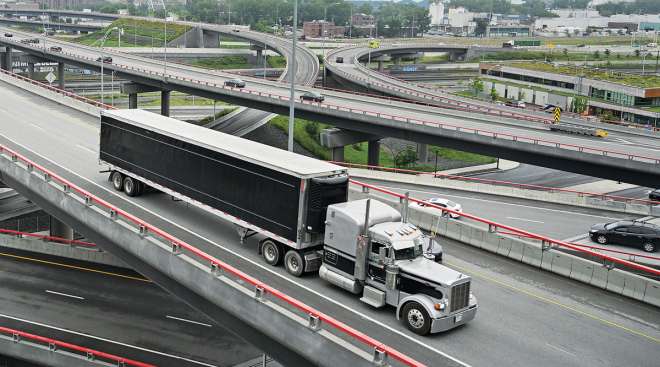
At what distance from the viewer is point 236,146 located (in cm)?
2452

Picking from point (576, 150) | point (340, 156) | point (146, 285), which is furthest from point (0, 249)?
point (576, 150)

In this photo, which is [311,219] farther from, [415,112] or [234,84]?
[234,84]

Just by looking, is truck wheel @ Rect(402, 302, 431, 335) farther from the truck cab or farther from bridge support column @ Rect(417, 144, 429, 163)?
bridge support column @ Rect(417, 144, 429, 163)

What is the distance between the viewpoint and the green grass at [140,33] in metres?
179

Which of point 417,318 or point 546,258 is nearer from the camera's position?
point 417,318

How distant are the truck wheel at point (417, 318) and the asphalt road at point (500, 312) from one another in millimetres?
213

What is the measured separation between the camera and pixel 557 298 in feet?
70.2

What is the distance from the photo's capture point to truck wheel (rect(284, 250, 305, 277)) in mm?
21297

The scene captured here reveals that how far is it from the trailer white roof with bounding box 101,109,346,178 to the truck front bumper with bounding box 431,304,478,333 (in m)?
5.91

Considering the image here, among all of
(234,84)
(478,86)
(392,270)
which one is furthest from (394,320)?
(478,86)

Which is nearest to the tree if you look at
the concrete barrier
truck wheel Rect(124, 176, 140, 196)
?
the concrete barrier

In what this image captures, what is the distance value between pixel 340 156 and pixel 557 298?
48.4 metres

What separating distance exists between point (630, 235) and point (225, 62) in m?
144

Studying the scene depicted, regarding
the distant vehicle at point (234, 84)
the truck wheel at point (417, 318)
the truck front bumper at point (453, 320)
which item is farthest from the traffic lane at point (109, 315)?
the distant vehicle at point (234, 84)
